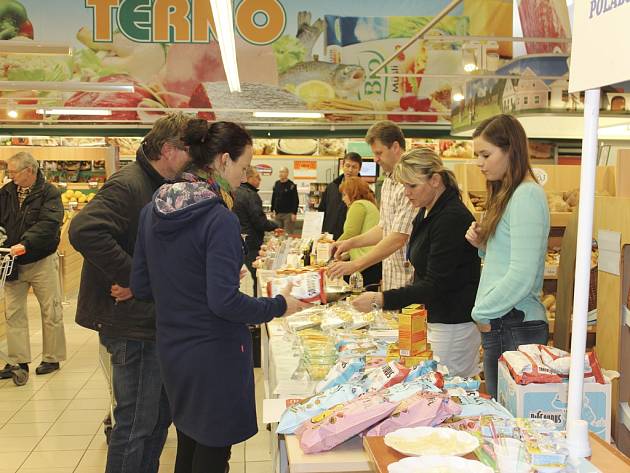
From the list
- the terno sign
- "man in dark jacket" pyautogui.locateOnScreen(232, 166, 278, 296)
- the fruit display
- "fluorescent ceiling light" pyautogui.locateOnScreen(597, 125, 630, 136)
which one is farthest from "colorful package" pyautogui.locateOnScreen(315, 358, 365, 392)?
the fruit display

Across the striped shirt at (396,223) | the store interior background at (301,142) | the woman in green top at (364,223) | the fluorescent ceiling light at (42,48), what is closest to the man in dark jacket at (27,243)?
the store interior background at (301,142)

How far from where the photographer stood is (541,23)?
809cm

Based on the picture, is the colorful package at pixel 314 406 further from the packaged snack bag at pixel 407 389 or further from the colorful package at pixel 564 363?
the colorful package at pixel 564 363

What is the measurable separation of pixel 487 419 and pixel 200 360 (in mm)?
1093

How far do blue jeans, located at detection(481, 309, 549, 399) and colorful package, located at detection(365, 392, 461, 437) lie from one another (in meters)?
0.98

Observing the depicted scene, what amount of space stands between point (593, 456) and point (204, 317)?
1.39m

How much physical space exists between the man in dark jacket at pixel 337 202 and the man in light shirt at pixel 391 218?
2.67 meters

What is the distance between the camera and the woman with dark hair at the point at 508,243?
2.79 metres

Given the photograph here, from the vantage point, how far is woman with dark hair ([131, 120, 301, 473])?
2564 mm

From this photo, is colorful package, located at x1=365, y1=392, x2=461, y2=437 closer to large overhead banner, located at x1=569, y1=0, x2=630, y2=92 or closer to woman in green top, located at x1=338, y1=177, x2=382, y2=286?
large overhead banner, located at x1=569, y1=0, x2=630, y2=92

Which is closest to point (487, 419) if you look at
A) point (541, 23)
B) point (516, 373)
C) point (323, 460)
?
point (516, 373)

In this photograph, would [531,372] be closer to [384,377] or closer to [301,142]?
[384,377]

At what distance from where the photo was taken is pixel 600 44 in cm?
171

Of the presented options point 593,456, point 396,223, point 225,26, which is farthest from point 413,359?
point 225,26
